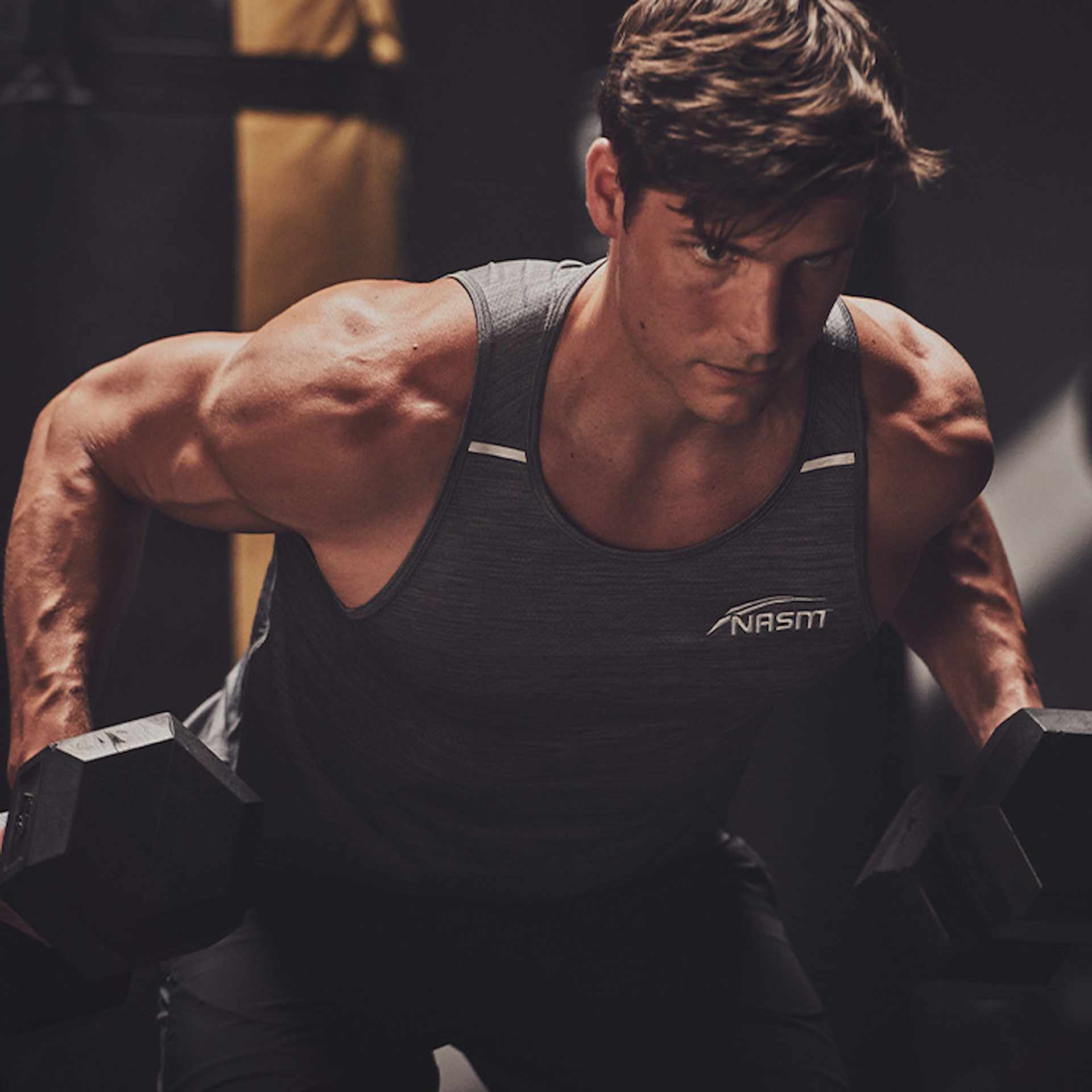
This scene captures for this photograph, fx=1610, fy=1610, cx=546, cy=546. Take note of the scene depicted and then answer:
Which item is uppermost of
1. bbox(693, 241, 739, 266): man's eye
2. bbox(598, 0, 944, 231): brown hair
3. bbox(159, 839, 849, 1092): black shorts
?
bbox(598, 0, 944, 231): brown hair

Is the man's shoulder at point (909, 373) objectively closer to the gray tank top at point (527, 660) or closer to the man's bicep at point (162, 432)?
the gray tank top at point (527, 660)

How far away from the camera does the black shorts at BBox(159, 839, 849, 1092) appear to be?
1.21 m

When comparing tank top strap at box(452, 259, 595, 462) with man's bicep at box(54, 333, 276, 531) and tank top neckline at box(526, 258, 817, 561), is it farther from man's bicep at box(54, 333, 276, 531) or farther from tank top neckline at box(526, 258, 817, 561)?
man's bicep at box(54, 333, 276, 531)

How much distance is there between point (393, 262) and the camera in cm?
227

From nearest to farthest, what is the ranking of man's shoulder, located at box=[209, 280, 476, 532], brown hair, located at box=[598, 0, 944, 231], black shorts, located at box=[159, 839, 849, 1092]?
brown hair, located at box=[598, 0, 944, 231], man's shoulder, located at box=[209, 280, 476, 532], black shorts, located at box=[159, 839, 849, 1092]

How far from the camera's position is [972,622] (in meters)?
1.25

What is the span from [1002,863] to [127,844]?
21.9 inches

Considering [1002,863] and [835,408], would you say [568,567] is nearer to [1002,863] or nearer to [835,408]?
[835,408]

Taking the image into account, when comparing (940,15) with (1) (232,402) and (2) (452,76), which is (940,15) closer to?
(2) (452,76)

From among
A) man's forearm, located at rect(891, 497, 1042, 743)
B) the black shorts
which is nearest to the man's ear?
man's forearm, located at rect(891, 497, 1042, 743)

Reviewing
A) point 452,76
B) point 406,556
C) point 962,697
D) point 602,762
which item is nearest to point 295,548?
point 406,556

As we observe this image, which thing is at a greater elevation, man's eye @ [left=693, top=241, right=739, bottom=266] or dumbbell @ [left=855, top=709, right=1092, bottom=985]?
man's eye @ [left=693, top=241, right=739, bottom=266]

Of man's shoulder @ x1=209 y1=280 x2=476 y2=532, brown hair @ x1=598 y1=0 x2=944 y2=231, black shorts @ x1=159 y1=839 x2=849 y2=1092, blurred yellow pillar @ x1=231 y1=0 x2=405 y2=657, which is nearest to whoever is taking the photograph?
brown hair @ x1=598 y1=0 x2=944 y2=231

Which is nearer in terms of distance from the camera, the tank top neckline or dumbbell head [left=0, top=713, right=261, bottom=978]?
dumbbell head [left=0, top=713, right=261, bottom=978]
